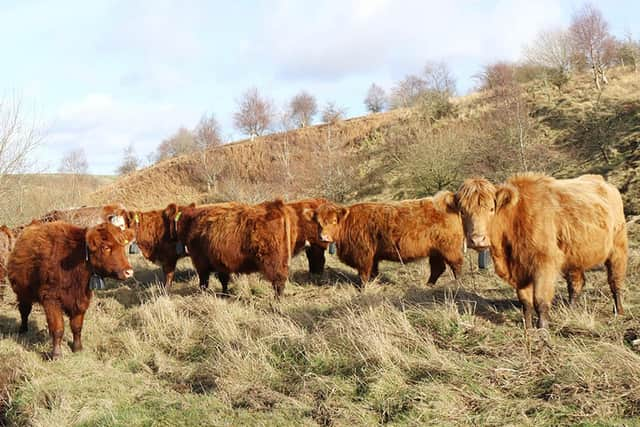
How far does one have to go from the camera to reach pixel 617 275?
6586 mm

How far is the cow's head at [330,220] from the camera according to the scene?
10.3 m

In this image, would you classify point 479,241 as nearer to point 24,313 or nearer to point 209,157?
point 24,313

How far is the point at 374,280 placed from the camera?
962cm

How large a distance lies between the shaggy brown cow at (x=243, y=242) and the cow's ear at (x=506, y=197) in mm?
3879

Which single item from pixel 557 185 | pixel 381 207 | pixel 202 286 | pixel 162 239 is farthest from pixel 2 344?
pixel 557 185

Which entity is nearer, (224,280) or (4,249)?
(224,280)

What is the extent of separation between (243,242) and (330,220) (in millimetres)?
2003

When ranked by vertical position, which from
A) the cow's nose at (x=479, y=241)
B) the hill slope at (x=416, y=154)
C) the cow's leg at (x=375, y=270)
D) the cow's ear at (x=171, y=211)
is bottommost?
the cow's leg at (x=375, y=270)

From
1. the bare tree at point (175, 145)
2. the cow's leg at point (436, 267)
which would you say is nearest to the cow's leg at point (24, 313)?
the cow's leg at point (436, 267)

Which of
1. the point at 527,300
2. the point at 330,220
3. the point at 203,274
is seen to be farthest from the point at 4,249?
the point at 527,300

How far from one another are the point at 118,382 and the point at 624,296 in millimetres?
6199

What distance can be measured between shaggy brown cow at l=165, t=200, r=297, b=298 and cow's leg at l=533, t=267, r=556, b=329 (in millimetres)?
4146

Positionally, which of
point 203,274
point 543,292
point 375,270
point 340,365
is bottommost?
point 340,365

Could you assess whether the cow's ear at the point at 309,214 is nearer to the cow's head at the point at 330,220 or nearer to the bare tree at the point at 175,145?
the cow's head at the point at 330,220
